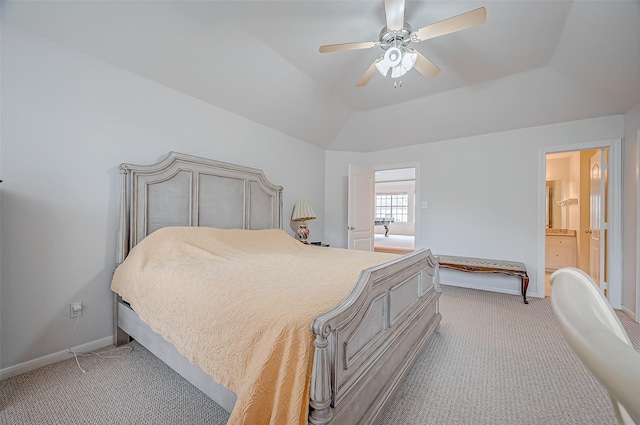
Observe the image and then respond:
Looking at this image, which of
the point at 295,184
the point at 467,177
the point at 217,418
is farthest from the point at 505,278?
Answer: the point at 217,418

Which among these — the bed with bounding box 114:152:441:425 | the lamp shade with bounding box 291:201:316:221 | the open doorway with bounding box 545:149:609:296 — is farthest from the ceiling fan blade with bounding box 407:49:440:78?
the open doorway with bounding box 545:149:609:296

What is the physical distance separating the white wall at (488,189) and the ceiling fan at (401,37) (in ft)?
7.51

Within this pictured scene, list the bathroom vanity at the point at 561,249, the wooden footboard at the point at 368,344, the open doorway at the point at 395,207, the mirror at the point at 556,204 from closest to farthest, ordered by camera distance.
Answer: the wooden footboard at the point at 368,344
the bathroom vanity at the point at 561,249
the mirror at the point at 556,204
the open doorway at the point at 395,207

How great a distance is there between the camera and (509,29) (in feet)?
8.00

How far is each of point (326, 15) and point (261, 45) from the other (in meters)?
0.74

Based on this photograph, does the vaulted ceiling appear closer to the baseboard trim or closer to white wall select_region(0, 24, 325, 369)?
white wall select_region(0, 24, 325, 369)

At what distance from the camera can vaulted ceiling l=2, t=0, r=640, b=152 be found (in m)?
2.15

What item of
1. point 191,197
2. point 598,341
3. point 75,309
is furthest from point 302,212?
point 598,341

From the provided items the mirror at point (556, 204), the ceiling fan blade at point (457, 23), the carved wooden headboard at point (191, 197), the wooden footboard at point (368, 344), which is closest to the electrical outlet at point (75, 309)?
the carved wooden headboard at point (191, 197)

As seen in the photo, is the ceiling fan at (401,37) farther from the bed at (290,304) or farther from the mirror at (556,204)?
the mirror at (556,204)

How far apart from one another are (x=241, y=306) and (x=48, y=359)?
1.94m

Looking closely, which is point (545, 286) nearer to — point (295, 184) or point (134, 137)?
point (295, 184)

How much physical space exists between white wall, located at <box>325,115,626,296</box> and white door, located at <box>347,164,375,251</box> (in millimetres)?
477

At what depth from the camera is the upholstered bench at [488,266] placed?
3.38m
